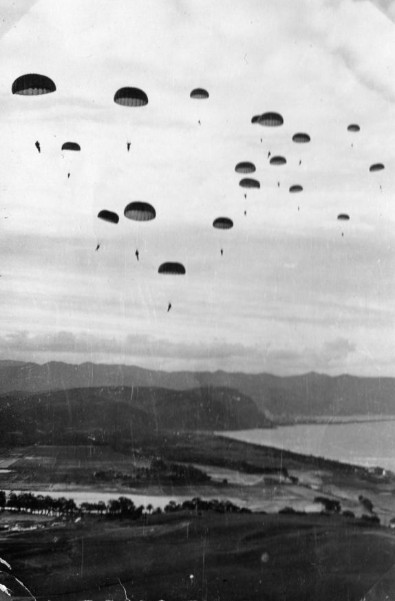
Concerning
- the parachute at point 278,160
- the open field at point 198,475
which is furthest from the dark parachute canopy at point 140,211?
the open field at point 198,475

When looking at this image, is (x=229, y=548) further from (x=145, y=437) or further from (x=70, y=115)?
(x=70, y=115)

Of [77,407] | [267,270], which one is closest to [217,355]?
[267,270]

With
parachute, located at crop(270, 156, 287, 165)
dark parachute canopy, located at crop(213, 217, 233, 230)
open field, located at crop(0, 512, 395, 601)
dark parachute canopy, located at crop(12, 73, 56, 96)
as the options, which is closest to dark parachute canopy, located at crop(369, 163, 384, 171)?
parachute, located at crop(270, 156, 287, 165)

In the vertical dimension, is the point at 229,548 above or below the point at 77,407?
below

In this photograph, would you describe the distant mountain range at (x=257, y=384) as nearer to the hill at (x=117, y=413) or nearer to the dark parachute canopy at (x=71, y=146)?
A: the hill at (x=117, y=413)

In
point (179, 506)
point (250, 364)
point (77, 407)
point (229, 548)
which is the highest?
point (250, 364)

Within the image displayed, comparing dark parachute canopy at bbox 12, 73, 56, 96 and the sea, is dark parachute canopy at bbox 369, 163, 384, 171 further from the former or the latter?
dark parachute canopy at bbox 12, 73, 56, 96
